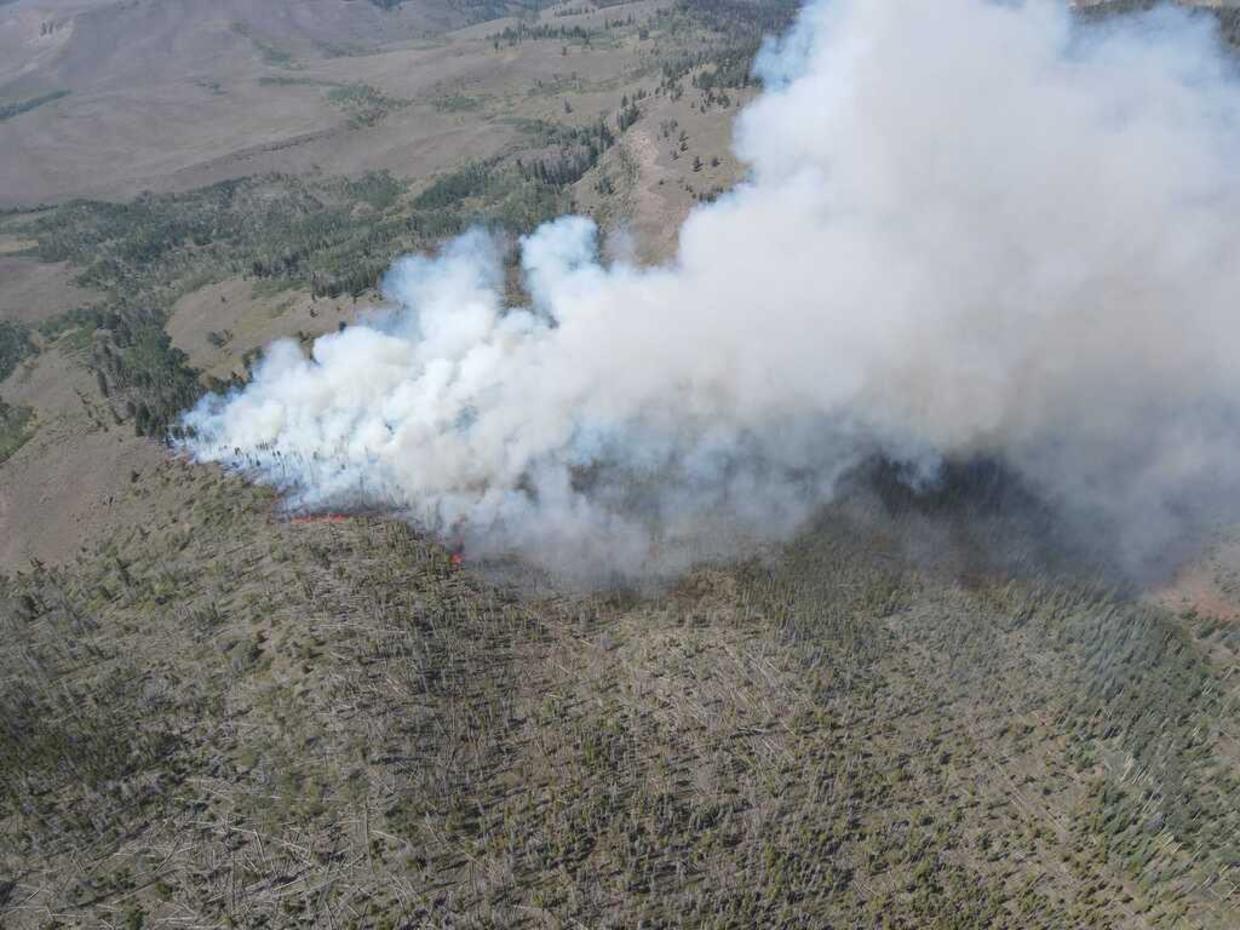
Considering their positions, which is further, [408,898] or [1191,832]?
[1191,832]

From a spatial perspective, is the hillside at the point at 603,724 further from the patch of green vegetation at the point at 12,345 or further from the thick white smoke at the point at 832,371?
the patch of green vegetation at the point at 12,345

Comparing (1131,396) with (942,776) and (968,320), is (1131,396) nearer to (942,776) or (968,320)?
(968,320)

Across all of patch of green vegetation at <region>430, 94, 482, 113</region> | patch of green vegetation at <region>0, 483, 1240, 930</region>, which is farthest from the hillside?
patch of green vegetation at <region>430, 94, 482, 113</region>

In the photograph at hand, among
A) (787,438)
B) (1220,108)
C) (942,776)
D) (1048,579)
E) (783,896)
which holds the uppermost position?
(1220,108)

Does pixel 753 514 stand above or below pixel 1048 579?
above

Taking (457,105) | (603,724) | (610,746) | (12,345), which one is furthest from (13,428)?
(457,105)

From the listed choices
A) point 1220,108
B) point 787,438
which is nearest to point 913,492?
point 787,438

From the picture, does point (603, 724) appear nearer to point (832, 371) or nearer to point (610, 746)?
point (610, 746)

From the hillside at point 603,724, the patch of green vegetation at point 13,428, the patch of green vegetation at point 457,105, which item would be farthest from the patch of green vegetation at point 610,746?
the patch of green vegetation at point 457,105
